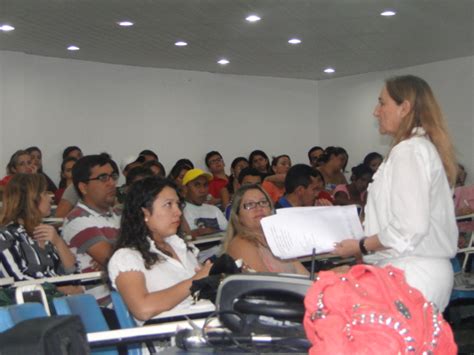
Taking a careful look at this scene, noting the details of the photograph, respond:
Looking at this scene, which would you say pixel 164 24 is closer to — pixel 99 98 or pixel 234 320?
pixel 99 98

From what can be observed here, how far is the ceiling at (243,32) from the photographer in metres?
8.48

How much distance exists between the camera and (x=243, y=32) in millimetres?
9953

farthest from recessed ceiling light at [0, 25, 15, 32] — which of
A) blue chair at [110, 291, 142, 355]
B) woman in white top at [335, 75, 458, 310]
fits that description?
woman in white top at [335, 75, 458, 310]

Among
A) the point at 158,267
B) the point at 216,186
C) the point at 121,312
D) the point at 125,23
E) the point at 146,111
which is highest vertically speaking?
the point at 125,23

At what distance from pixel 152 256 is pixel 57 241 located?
3.81 feet

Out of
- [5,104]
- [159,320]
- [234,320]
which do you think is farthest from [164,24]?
[234,320]

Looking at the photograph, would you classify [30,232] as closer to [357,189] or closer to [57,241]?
[57,241]

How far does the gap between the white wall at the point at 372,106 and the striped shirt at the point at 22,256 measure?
8.35 meters

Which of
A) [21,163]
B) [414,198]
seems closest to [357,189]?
[21,163]

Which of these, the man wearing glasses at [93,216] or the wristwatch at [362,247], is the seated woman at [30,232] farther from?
the wristwatch at [362,247]

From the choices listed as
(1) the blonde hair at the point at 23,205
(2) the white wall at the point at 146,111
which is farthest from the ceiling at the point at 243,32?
(1) the blonde hair at the point at 23,205

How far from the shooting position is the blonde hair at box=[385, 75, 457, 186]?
284cm

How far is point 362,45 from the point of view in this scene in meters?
11.3

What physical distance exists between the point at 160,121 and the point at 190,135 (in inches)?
24.1
